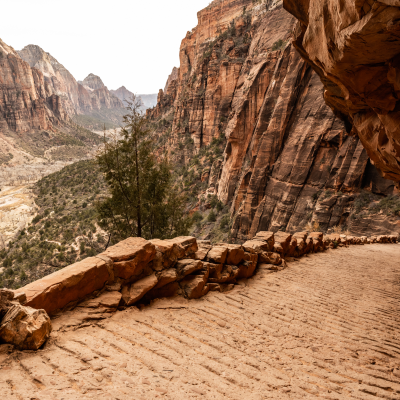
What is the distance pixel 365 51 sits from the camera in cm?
355

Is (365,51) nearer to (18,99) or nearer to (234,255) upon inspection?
(234,255)

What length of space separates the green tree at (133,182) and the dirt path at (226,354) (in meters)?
6.51

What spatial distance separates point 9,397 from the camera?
2004mm

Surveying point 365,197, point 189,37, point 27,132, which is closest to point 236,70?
point 365,197

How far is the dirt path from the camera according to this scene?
7.80 feet

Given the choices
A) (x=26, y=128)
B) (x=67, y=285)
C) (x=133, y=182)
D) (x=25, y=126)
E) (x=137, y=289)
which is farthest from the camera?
(x=26, y=128)

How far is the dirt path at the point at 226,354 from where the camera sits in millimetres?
2379

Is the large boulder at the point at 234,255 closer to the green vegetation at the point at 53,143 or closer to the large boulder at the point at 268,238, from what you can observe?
the large boulder at the point at 268,238

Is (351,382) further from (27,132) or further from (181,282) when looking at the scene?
(27,132)

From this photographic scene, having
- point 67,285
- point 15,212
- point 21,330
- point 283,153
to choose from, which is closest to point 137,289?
point 67,285

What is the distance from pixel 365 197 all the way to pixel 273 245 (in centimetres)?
1662

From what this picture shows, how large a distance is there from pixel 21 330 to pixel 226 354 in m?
2.41

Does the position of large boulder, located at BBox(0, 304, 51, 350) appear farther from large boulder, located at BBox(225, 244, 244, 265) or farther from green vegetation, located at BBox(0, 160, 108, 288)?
green vegetation, located at BBox(0, 160, 108, 288)

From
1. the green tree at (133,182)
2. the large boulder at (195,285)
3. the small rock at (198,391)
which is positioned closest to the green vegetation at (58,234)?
the green tree at (133,182)
